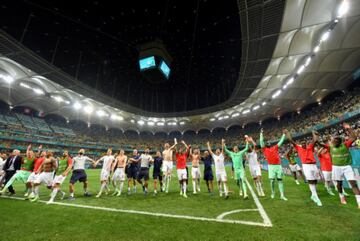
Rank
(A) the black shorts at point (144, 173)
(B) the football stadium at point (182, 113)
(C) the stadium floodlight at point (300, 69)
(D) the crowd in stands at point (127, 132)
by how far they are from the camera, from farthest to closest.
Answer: (D) the crowd in stands at point (127, 132) → (C) the stadium floodlight at point (300, 69) → (A) the black shorts at point (144, 173) → (B) the football stadium at point (182, 113)

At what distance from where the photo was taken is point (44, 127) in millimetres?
43812

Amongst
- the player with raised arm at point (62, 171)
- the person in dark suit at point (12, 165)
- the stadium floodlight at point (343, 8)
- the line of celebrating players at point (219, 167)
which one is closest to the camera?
the line of celebrating players at point (219, 167)

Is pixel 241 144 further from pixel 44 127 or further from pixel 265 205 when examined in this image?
pixel 44 127

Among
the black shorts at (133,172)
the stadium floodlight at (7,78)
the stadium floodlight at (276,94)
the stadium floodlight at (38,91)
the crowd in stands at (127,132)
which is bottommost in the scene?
the black shorts at (133,172)

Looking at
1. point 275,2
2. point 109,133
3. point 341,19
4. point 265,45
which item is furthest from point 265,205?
point 109,133

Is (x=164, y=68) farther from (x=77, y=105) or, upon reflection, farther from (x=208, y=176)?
(x=77, y=105)

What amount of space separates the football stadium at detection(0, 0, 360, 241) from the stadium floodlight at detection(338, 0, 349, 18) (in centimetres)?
19

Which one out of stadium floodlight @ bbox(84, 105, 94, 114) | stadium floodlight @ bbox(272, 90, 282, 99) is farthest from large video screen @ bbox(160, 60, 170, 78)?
stadium floodlight @ bbox(84, 105, 94, 114)

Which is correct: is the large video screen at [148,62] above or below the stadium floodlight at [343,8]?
below

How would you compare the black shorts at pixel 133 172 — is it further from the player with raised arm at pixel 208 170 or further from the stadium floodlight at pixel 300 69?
the stadium floodlight at pixel 300 69

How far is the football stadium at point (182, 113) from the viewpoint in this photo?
511 centimetres

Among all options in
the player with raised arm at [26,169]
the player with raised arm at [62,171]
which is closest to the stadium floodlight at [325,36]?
the player with raised arm at [62,171]

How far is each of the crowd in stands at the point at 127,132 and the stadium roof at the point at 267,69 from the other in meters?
3.56

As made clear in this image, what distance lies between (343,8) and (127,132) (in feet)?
196
